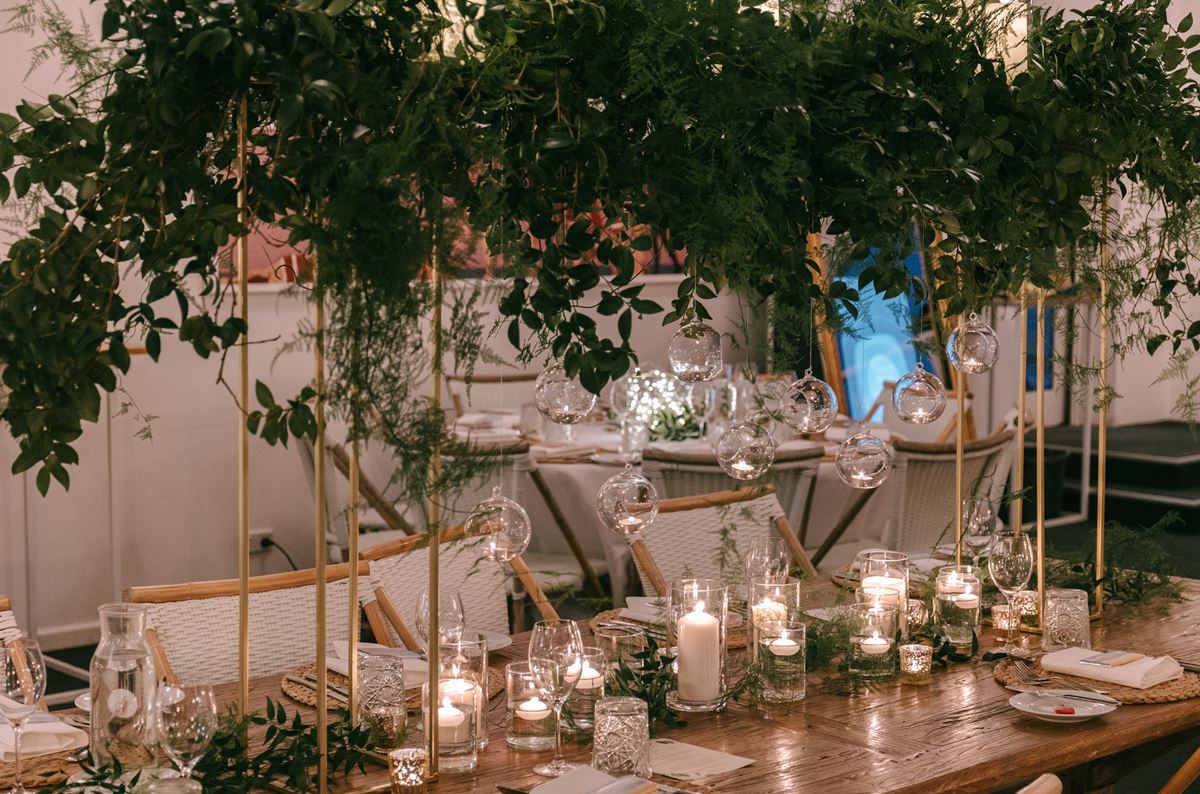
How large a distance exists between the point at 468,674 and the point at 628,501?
464mm

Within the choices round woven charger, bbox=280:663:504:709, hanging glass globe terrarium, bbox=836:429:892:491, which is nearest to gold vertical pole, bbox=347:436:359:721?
round woven charger, bbox=280:663:504:709

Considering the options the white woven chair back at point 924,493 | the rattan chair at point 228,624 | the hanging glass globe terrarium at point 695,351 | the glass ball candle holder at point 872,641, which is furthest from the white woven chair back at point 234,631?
the white woven chair back at point 924,493

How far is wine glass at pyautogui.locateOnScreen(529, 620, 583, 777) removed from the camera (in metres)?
2.07

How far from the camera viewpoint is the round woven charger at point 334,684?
2383 mm

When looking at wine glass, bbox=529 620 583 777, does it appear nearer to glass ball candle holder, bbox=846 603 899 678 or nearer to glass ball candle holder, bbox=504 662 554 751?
glass ball candle holder, bbox=504 662 554 751

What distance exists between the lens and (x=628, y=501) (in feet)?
8.06

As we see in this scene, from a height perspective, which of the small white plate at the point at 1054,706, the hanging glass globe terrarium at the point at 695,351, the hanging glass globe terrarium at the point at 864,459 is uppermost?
the hanging glass globe terrarium at the point at 695,351

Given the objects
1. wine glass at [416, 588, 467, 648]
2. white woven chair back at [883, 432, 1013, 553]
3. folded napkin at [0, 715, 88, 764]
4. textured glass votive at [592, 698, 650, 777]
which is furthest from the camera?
white woven chair back at [883, 432, 1013, 553]

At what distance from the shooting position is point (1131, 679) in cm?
246

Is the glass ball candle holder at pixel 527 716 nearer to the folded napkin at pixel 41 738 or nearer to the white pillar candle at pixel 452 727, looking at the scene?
the white pillar candle at pixel 452 727

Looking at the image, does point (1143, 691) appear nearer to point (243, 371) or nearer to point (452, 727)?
point (452, 727)

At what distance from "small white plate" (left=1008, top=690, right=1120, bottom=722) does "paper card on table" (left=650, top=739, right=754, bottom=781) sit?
0.52 meters

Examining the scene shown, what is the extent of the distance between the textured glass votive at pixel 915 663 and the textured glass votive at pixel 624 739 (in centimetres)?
72

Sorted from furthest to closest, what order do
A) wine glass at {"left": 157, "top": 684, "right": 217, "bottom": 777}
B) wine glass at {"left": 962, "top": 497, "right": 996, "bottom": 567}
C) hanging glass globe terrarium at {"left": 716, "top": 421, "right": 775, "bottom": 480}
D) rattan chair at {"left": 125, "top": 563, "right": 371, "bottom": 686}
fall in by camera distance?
wine glass at {"left": 962, "top": 497, "right": 996, "bottom": 567}
rattan chair at {"left": 125, "top": 563, "right": 371, "bottom": 686}
hanging glass globe terrarium at {"left": 716, "top": 421, "right": 775, "bottom": 480}
wine glass at {"left": 157, "top": 684, "right": 217, "bottom": 777}
